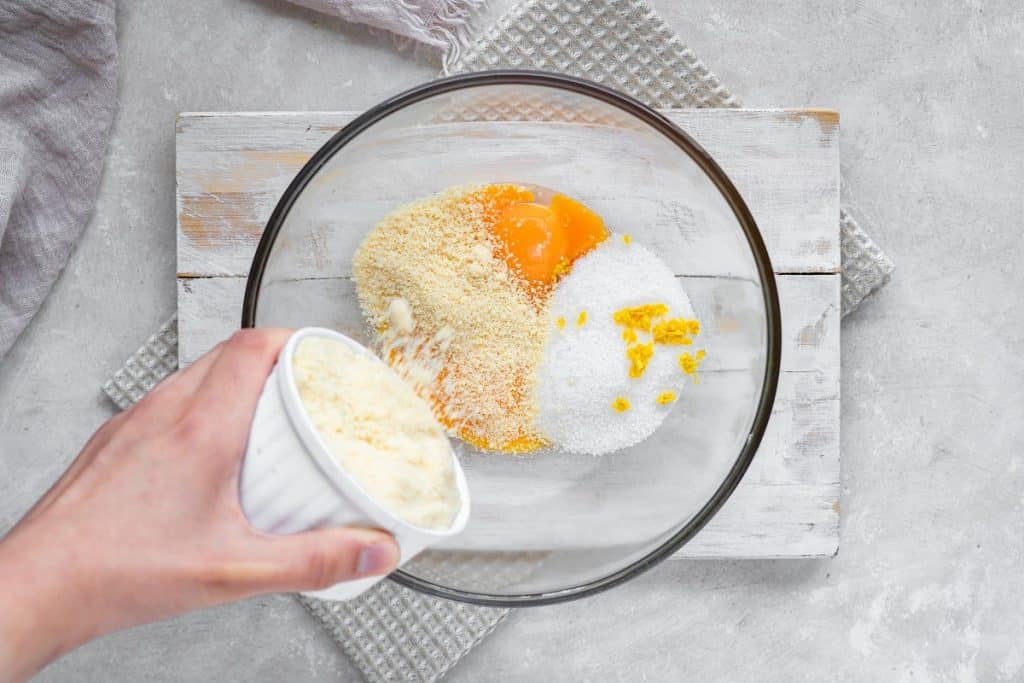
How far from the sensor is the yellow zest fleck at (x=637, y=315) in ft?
3.08

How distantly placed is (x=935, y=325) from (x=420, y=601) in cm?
76

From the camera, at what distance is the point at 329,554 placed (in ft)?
2.02

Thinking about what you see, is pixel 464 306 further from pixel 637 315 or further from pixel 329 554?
pixel 329 554

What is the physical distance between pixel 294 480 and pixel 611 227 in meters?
0.54

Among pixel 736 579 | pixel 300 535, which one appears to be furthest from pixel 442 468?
pixel 736 579

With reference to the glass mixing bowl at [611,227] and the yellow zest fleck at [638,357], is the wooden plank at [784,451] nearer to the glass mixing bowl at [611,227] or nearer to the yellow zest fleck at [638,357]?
the glass mixing bowl at [611,227]

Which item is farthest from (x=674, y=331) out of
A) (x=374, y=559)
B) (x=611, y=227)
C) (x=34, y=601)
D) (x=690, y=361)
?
(x=34, y=601)

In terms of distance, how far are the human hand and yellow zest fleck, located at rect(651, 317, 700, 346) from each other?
424 mm

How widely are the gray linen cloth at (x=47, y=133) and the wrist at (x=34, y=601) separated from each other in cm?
56

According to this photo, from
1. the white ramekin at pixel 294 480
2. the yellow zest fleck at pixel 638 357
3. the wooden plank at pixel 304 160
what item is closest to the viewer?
the white ramekin at pixel 294 480

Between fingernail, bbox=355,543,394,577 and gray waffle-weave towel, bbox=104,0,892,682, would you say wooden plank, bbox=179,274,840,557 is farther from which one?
fingernail, bbox=355,543,394,577

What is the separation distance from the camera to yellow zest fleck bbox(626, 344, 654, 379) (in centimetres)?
93

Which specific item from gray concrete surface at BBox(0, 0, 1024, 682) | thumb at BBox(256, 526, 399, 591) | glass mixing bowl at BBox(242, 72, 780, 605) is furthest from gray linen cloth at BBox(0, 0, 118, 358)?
thumb at BBox(256, 526, 399, 591)

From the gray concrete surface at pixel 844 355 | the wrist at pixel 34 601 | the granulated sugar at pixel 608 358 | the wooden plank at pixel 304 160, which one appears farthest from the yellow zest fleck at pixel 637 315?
the wrist at pixel 34 601
